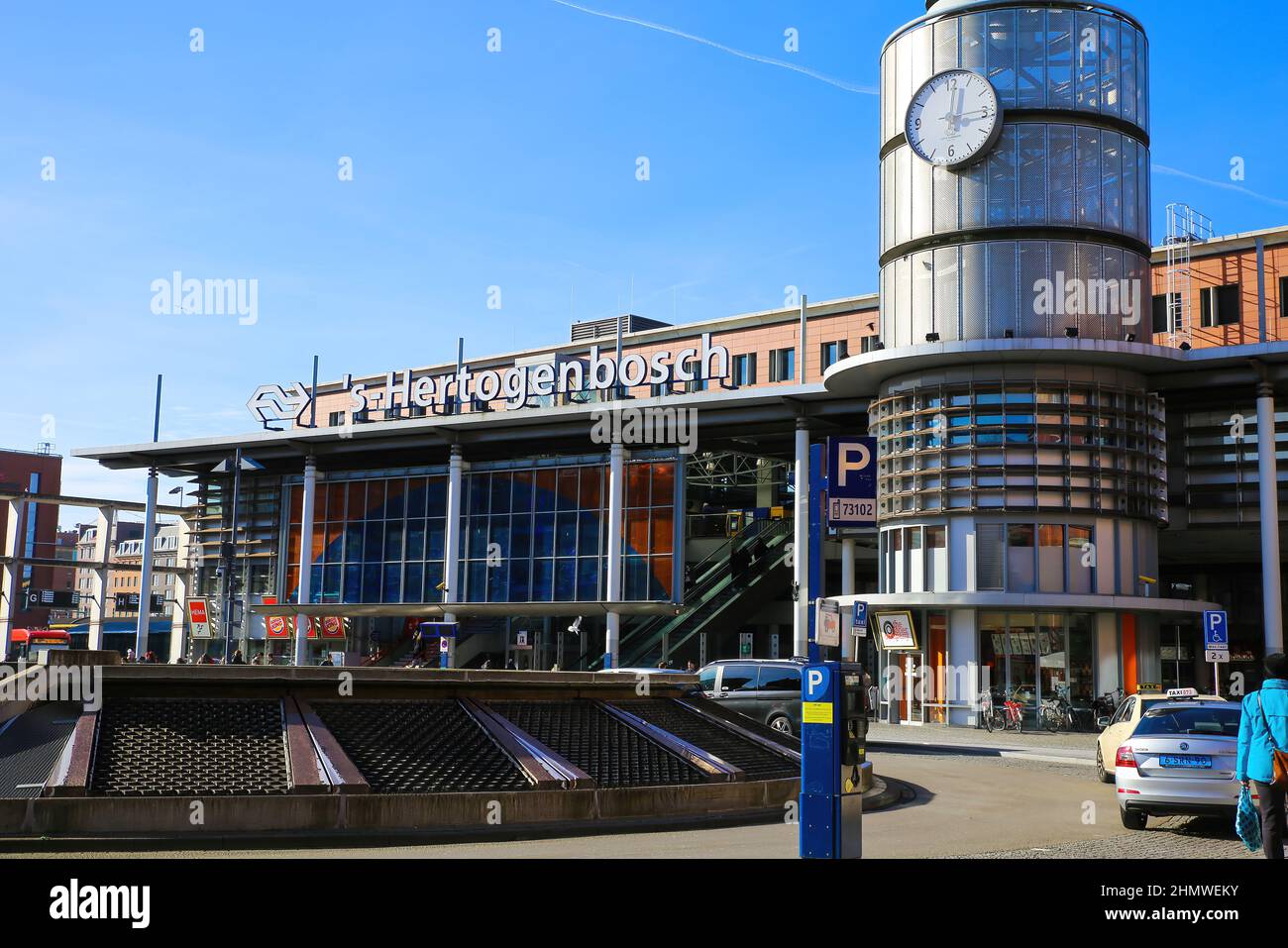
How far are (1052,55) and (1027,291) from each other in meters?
7.69

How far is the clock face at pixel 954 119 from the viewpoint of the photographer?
4300cm

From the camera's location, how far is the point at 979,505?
4181cm

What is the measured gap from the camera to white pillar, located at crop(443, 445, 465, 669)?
2355 inches

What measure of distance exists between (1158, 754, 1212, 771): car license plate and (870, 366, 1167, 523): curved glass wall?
25925 millimetres

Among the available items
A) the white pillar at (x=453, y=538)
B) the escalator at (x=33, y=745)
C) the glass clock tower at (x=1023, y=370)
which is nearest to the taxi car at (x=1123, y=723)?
the escalator at (x=33, y=745)

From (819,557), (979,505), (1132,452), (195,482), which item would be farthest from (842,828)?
(195,482)

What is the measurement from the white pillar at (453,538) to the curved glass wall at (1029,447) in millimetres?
23069

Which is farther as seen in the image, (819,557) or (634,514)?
(634,514)

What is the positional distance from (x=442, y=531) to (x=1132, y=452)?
32.3 meters
